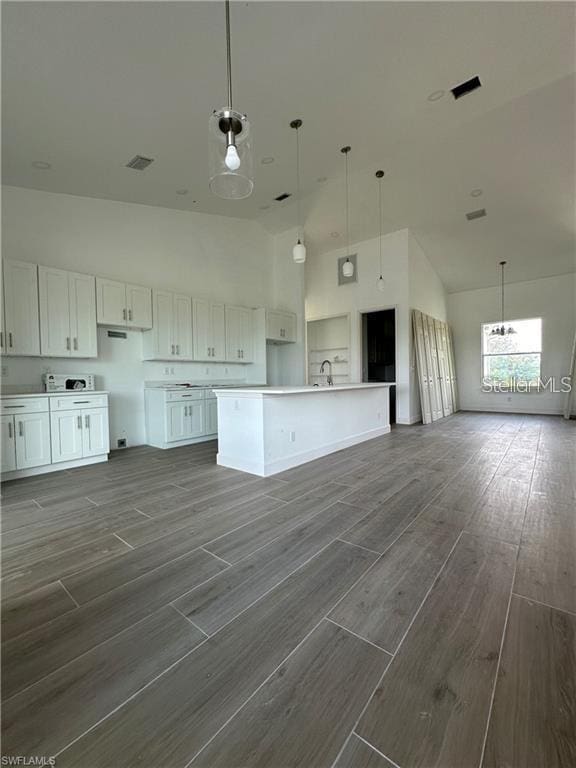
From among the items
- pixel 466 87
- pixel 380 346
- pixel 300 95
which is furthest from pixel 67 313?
pixel 380 346

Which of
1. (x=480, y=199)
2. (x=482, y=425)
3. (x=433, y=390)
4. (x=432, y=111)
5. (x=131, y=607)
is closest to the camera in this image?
(x=131, y=607)

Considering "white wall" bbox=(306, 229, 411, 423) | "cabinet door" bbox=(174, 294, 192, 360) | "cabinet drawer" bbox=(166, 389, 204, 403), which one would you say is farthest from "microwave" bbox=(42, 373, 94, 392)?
"white wall" bbox=(306, 229, 411, 423)

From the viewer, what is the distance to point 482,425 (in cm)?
648

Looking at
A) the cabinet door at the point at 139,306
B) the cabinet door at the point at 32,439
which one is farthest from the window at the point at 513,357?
the cabinet door at the point at 32,439

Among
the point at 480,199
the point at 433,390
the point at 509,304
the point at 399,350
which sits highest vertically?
the point at 480,199

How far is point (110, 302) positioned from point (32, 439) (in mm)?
2023

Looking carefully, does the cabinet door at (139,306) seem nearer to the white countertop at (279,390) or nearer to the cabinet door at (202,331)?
the cabinet door at (202,331)

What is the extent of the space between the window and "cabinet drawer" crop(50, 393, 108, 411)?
8.98 meters

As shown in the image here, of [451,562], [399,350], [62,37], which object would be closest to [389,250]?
[399,350]

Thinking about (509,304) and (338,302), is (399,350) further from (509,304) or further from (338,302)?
(509,304)

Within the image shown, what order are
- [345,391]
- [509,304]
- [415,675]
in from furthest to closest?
[509,304]
[345,391]
[415,675]

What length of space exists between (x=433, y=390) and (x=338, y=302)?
3.03 m

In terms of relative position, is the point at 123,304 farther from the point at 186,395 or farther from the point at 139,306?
the point at 186,395

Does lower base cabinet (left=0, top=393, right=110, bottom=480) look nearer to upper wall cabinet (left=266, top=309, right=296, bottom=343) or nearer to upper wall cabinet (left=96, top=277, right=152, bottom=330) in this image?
upper wall cabinet (left=96, top=277, right=152, bottom=330)
